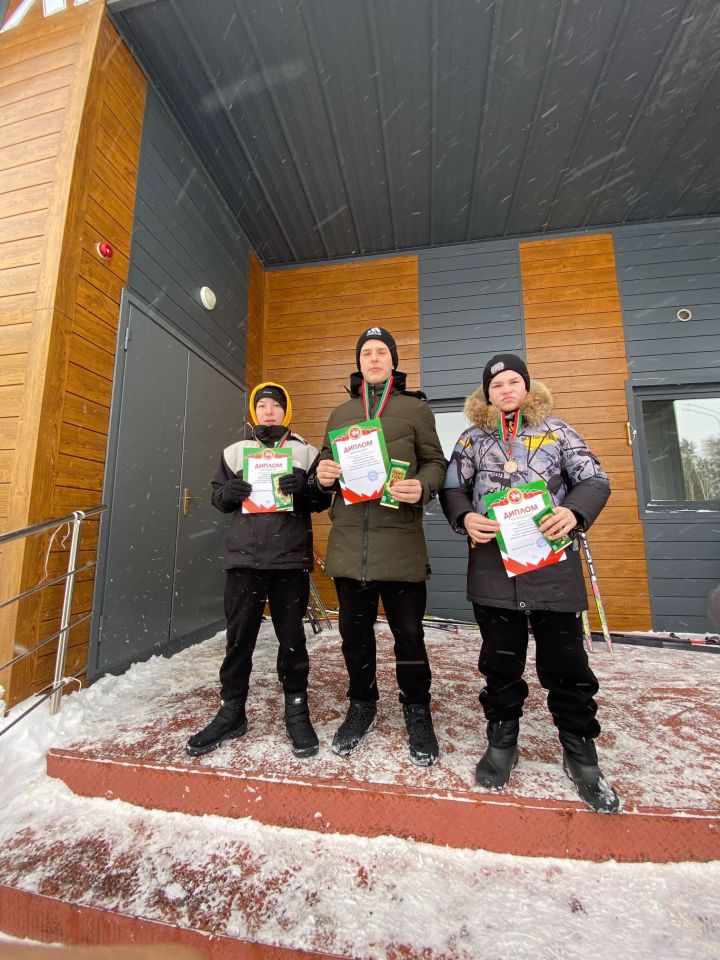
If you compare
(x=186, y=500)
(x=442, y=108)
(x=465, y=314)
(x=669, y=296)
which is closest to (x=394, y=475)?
(x=186, y=500)

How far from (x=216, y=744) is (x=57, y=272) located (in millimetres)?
2366

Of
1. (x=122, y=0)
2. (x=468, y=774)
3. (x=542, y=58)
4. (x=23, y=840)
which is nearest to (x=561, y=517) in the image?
(x=468, y=774)

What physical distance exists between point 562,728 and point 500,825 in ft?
1.14

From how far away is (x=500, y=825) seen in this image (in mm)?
1246

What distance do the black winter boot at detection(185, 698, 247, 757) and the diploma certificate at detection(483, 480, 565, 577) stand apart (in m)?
1.19

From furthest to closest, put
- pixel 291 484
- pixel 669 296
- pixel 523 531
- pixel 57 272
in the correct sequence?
pixel 669 296 → pixel 57 272 → pixel 291 484 → pixel 523 531

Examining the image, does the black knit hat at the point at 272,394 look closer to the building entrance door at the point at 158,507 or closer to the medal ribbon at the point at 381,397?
the medal ribbon at the point at 381,397

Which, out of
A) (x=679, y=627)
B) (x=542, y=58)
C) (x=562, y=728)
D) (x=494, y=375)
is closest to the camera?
(x=562, y=728)

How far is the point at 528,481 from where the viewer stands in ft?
4.75

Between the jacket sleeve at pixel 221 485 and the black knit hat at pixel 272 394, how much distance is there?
317 mm

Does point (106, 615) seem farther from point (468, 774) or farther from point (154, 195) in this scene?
point (154, 195)

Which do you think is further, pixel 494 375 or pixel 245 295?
pixel 245 295

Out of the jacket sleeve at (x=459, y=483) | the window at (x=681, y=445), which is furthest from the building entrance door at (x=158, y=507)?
the window at (x=681, y=445)

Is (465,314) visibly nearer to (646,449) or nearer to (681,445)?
(646,449)
